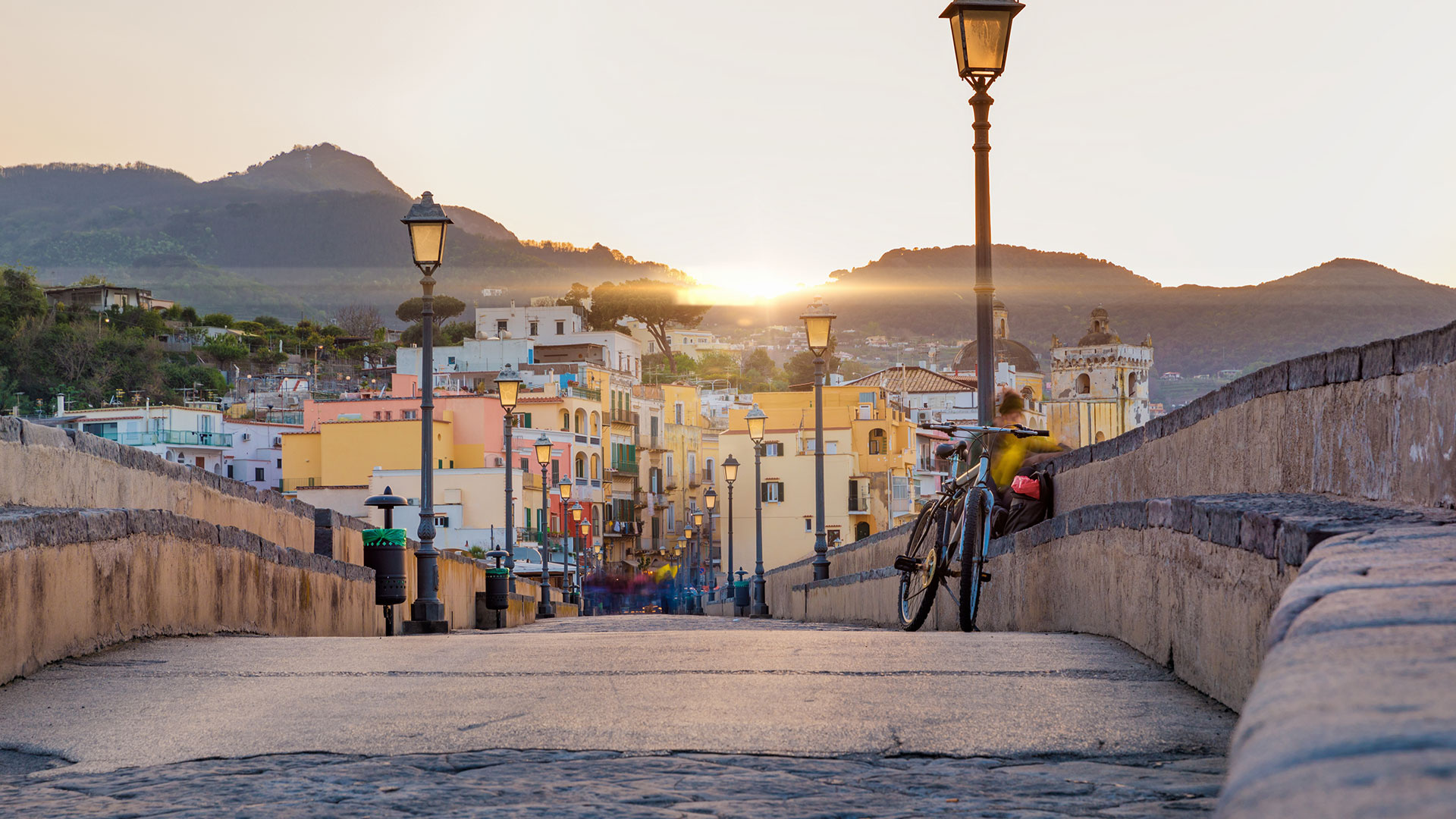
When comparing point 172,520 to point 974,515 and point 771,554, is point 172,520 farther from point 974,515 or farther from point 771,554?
point 771,554

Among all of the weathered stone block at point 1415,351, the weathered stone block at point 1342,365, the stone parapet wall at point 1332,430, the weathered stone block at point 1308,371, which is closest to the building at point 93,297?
the stone parapet wall at point 1332,430

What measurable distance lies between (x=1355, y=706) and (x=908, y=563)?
31.2 feet

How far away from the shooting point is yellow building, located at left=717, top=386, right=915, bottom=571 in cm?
7681

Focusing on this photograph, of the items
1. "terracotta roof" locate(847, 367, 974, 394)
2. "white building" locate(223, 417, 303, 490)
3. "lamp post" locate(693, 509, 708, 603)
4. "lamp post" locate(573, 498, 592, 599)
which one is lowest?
"lamp post" locate(693, 509, 708, 603)

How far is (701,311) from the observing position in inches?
5960

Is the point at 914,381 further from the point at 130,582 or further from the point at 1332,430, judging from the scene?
the point at 1332,430

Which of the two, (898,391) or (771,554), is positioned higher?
(898,391)

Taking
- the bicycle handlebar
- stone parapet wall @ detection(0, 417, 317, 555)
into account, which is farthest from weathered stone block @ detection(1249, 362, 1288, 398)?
stone parapet wall @ detection(0, 417, 317, 555)

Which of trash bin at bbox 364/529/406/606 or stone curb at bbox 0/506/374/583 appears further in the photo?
trash bin at bbox 364/529/406/606

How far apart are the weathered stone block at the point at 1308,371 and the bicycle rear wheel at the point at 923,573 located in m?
4.58

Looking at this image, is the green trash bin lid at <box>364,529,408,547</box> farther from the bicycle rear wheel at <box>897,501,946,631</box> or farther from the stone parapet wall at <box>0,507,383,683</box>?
the bicycle rear wheel at <box>897,501,946,631</box>

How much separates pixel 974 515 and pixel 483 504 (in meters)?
57.7

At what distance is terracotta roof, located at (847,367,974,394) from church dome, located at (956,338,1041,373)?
30.9 m

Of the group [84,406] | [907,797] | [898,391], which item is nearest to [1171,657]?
[907,797]
